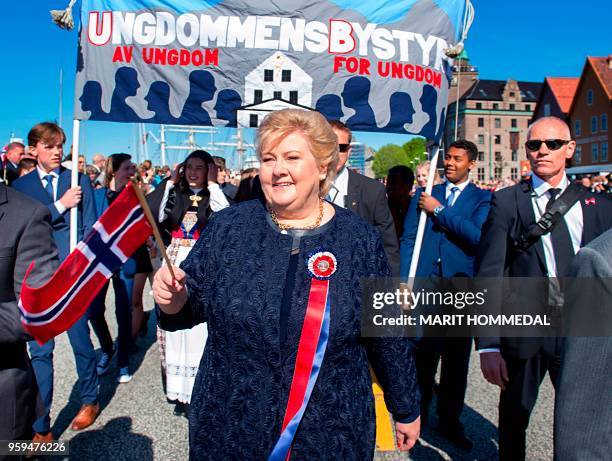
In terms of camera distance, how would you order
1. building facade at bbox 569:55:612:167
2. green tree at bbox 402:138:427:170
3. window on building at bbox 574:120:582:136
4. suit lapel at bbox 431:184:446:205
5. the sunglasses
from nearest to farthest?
1. the sunglasses
2. suit lapel at bbox 431:184:446:205
3. building facade at bbox 569:55:612:167
4. window on building at bbox 574:120:582:136
5. green tree at bbox 402:138:427:170

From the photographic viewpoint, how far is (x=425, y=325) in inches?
185

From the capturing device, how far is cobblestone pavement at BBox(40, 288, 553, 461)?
12.9ft

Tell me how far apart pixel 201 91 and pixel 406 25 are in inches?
72.9

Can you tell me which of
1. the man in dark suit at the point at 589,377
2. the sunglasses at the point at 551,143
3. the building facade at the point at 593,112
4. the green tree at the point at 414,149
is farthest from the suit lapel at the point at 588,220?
the green tree at the point at 414,149

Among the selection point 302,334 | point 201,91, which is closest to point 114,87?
point 201,91

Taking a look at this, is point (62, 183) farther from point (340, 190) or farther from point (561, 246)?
point (561, 246)

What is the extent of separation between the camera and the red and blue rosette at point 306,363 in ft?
6.40

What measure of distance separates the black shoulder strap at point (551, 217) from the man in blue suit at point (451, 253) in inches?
45.6

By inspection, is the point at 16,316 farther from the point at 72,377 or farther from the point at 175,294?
the point at 72,377

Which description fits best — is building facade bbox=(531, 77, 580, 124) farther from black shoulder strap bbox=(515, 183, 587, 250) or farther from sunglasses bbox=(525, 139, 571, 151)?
black shoulder strap bbox=(515, 183, 587, 250)

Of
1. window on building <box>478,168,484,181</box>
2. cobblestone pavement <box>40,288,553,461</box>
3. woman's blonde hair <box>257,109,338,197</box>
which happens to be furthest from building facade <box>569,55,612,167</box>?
woman's blonde hair <box>257,109,338,197</box>

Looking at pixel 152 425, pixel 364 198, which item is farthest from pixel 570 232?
pixel 152 425

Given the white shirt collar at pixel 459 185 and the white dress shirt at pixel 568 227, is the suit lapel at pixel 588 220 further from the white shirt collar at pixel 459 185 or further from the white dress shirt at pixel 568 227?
the white shirt collar at pixel 459 185

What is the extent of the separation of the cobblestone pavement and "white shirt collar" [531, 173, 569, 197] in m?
2.02
